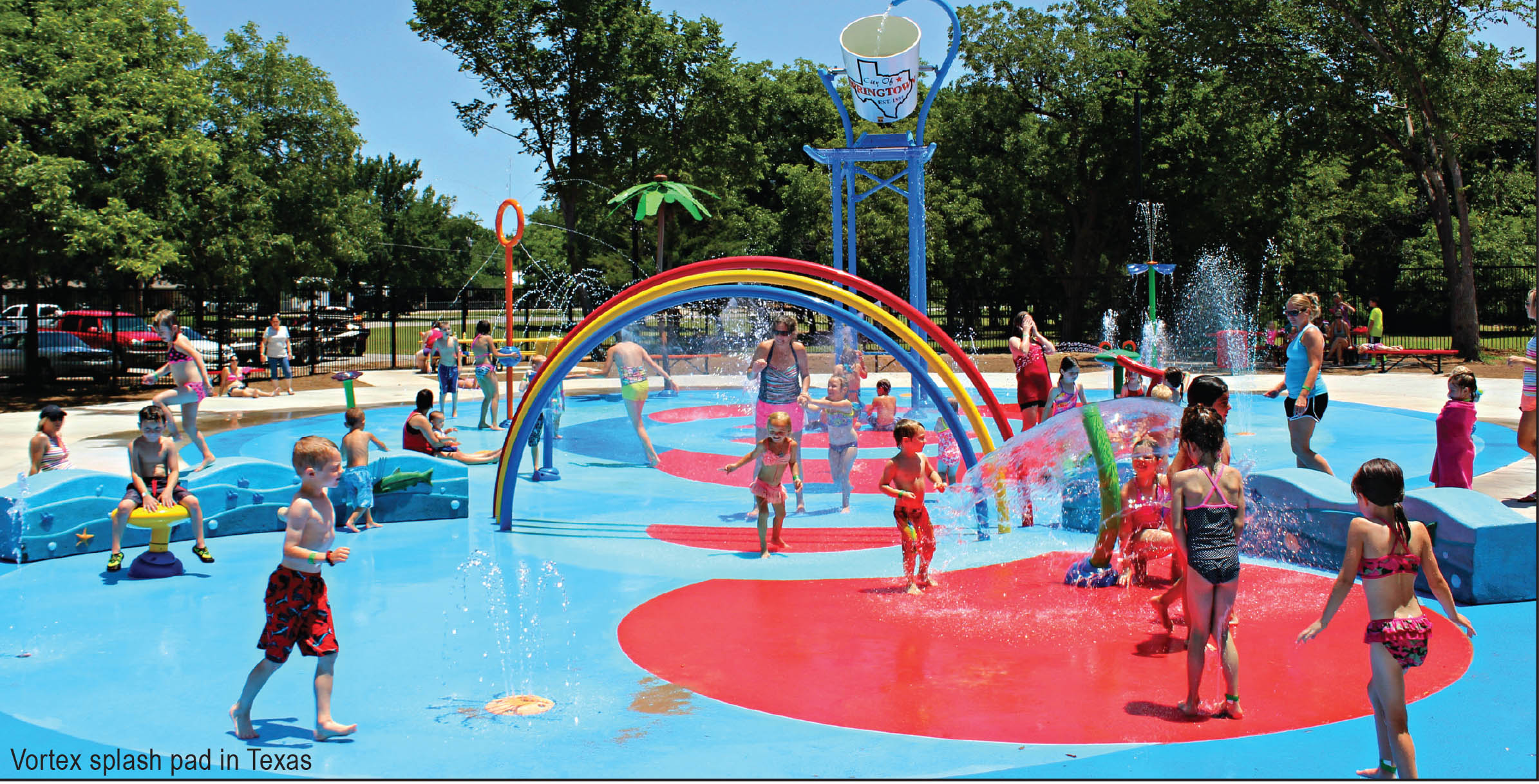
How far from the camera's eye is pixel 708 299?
950 cm

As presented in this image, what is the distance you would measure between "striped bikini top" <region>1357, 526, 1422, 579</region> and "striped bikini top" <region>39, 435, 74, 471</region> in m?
9.42

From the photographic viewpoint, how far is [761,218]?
37875mm

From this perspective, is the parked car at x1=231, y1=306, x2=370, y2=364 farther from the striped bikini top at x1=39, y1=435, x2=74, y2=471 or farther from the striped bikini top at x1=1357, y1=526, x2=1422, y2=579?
the striped bikini top at x1=1357, y1=526, x2=1422, y2=579

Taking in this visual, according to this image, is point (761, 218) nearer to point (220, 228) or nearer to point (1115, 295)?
point (1115, 295)

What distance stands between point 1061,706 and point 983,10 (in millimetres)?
30755

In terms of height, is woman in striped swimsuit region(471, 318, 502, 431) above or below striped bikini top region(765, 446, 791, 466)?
above

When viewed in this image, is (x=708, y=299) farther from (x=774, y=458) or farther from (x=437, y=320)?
(x=437, y=320)

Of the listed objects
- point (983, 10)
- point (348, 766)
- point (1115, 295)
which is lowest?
point (348, 766)

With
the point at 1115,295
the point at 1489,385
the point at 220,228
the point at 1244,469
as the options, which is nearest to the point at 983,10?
the point at 1115,295

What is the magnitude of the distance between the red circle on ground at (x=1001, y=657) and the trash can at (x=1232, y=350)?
1982cm

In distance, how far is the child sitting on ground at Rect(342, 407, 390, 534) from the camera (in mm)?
9625

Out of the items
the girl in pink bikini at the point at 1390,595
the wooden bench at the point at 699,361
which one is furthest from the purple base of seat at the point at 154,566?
the wooden bench at the point at 699,361

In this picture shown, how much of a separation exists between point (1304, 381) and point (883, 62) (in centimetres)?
672

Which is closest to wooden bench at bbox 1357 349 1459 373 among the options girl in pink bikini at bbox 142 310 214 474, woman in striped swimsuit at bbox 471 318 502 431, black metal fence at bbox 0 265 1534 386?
black metal fence at bbox 0 265 1534 386
